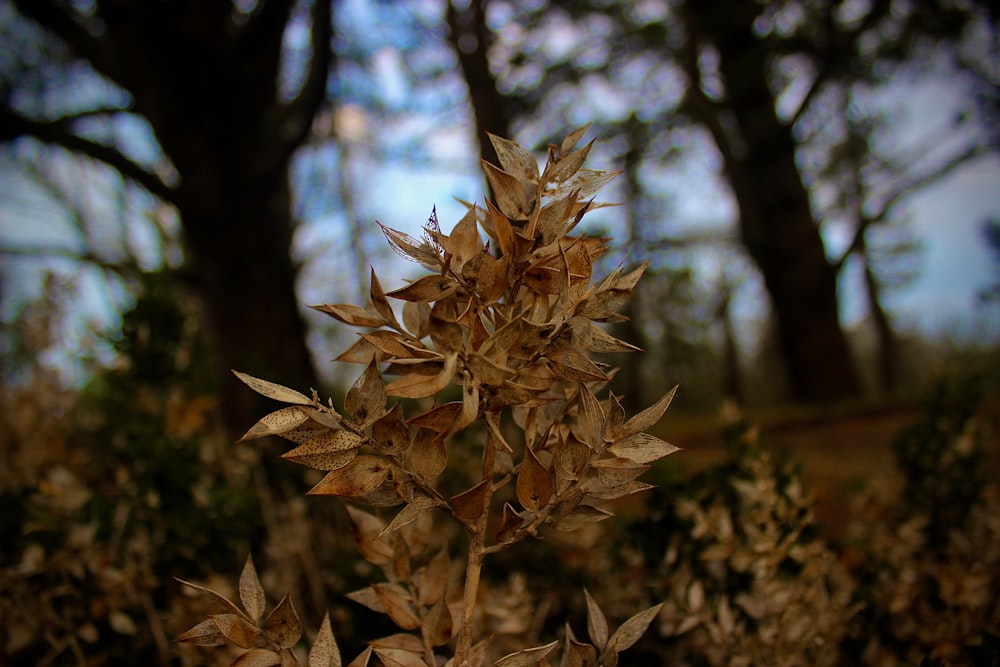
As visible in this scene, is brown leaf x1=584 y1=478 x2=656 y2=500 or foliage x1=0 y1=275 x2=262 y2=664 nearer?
brown leaf x1=584 y1=478 x2=656 y2=500

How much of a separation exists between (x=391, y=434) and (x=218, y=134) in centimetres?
303

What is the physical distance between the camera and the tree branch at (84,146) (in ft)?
9.23

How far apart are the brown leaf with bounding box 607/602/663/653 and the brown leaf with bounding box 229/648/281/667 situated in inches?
14.7

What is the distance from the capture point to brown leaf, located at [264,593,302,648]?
0.68 m

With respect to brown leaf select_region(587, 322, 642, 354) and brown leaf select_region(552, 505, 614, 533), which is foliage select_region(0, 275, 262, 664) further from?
brown leaf select_region(587, 322, 642, 354)

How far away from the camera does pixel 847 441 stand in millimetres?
3596

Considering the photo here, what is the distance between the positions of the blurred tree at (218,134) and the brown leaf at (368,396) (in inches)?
91.1

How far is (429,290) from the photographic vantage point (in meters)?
0.63

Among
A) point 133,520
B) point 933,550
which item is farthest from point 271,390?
point 933,550

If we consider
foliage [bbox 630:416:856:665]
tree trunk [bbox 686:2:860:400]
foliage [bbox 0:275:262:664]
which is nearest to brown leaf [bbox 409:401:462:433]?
foliage [bbox 630:416:856:665]

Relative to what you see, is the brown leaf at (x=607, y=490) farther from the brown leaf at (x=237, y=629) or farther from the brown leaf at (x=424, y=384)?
the brown leaf at (x=237, y=629)

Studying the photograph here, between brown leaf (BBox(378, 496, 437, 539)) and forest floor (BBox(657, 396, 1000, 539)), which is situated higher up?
brown leaf (BBox(378, 496, 437, 539))

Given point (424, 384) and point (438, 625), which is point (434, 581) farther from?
point (424, 384)

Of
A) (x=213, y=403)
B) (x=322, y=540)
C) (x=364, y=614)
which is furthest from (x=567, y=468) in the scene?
(x=322, y=540)
